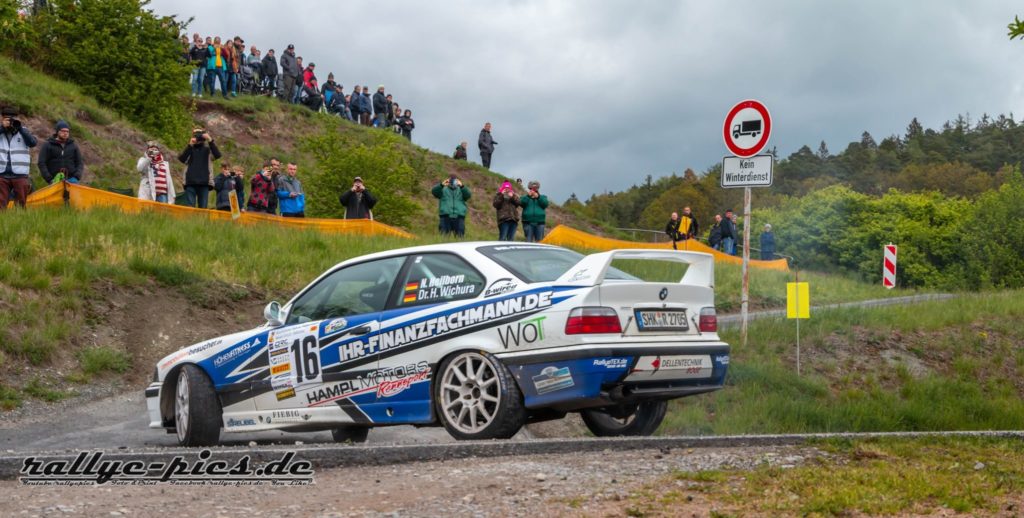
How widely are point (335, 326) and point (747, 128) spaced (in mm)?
7122

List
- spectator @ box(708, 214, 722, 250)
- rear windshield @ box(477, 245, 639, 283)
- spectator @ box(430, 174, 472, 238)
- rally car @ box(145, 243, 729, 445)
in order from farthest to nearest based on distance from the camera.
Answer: spectator @ box(708, 214, 722, 250) < spectator @ box(430, 174, 472, 238) < rear windshield @ box(477, 245, 639, 283) < rally car @ box(145, 243, 729, 445)

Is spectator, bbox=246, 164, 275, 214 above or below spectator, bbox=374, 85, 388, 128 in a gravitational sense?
below

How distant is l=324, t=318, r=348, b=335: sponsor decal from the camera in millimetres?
8477

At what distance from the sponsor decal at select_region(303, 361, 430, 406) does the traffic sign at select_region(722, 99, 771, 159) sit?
7.09 meters

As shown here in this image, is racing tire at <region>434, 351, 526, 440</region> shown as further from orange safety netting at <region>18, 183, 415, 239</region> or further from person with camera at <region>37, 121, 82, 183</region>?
person with camera at <region>37, 121, 82, 183</region>

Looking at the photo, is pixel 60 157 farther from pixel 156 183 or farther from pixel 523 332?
pixel 523 332

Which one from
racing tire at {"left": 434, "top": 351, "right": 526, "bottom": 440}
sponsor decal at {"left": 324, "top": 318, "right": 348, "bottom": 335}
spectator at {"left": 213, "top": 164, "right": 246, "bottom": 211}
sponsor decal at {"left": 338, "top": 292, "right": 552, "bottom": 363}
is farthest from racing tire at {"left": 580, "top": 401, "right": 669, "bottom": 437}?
spectator at {"left": 213, "top": 164, "right": 246, "bottom": 211}

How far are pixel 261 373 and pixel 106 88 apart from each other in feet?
97.0

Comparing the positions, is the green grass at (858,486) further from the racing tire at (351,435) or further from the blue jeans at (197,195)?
the blue jeans at (197,195)

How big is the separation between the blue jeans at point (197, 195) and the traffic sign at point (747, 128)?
1155cm

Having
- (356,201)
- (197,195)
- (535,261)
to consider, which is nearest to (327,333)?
(535,261)

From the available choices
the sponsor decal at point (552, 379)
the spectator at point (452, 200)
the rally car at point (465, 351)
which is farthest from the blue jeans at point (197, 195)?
the sponsor decal at point (552, 379)

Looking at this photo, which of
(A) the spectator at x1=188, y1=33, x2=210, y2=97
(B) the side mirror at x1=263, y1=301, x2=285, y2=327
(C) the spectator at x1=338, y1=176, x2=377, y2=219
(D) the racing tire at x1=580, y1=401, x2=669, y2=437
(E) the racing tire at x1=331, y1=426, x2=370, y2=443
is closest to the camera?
(D) the racing tire at x1=580, y1=401, x2=669, y2=437

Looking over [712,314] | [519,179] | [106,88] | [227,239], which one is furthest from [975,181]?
[712,314]
